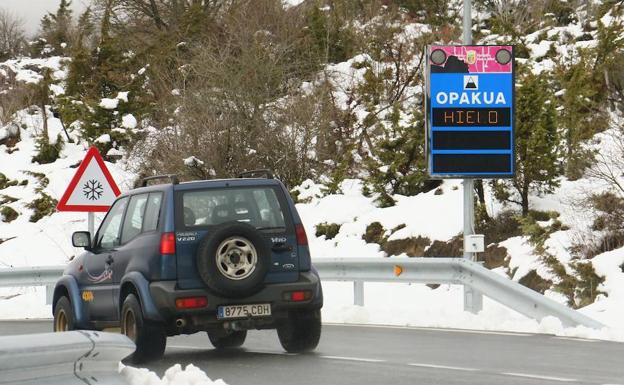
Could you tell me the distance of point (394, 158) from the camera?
27.0 m

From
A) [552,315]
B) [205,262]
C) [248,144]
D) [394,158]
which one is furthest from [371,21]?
[205,262]

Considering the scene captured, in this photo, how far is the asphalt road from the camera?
10.2m

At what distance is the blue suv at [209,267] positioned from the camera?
11.5 meters

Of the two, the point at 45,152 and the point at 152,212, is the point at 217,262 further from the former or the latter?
the point at 45,152

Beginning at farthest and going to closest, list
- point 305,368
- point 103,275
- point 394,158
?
point 394,158, point 103,275, point 305,368

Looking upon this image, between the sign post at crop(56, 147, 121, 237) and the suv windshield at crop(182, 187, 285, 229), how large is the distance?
242 inches

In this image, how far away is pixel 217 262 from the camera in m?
11.5

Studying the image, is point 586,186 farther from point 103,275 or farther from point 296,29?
point 296,29

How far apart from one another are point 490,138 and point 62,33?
163 ft

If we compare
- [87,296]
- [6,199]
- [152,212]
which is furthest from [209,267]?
[6,199]

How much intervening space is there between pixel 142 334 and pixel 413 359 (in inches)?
101

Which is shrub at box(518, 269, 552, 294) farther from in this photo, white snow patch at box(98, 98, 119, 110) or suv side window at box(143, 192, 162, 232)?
white snow patch at box(98, 98, 119, 110)

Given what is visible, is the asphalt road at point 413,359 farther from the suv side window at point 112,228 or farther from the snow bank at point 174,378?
the snow bank at point 174,378

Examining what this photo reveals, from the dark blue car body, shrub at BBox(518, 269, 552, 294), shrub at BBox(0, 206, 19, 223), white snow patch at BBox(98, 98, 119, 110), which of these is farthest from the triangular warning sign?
white snow patch at BBox(98, 98, 119, 110)
